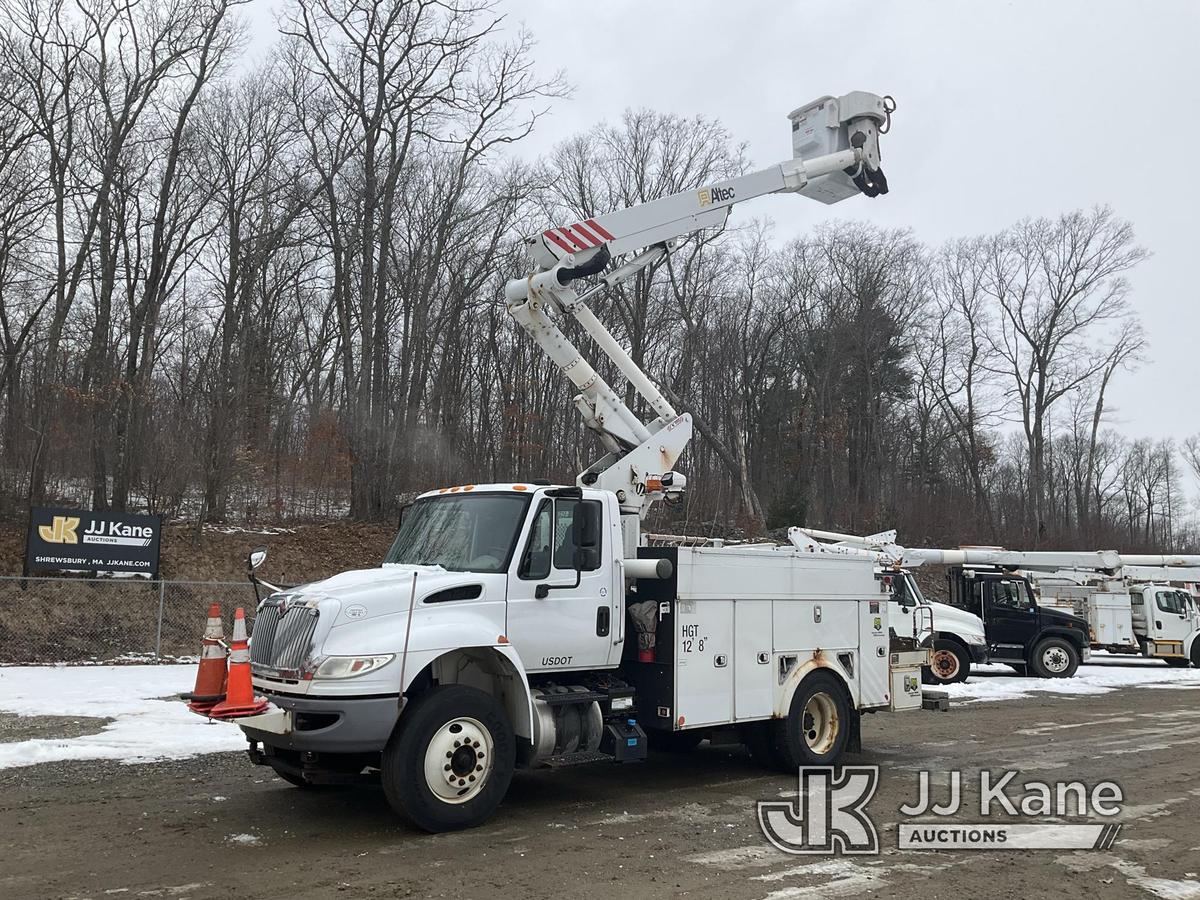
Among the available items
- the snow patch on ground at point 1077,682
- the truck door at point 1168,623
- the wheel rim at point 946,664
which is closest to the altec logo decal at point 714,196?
the snow patch on ground at point 1077,682

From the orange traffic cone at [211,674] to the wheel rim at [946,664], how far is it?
1686 cm

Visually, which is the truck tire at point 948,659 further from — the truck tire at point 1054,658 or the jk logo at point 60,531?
the jk logo at point 60,531

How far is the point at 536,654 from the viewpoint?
8164 mm

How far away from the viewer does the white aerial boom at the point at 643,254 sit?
10.6 meters

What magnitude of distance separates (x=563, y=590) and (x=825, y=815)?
291 centimetres

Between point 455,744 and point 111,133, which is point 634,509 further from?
point 111,133

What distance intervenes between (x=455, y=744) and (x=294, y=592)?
1.80 metres

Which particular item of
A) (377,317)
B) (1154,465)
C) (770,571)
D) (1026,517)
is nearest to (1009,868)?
(770,571)

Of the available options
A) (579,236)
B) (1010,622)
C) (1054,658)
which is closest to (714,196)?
(579,236)

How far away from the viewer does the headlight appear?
7.09 metres

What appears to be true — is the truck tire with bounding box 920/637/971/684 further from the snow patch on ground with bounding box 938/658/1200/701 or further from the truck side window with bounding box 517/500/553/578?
the truck side window with bounding box 517/500/553/578

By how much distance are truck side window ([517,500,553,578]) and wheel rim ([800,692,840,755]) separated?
12.0 ft

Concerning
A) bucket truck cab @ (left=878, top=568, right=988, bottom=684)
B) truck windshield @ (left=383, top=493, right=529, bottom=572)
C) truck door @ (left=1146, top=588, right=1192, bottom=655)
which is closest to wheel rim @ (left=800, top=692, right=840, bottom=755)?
truck windshield @ (left=383, top=493, right=529, bottom=572)

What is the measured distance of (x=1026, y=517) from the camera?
162ft
